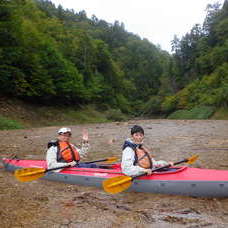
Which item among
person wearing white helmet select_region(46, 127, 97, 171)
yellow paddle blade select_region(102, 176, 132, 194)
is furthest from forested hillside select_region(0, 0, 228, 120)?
yellow paddle blade select_region(102, 176, 132, 194)

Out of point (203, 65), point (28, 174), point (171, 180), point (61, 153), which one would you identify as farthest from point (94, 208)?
point (203, 65)

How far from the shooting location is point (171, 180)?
14.4ft

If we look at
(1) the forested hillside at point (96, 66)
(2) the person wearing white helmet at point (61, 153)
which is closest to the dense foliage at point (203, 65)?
(1) the forested hillside at point (96, 66)

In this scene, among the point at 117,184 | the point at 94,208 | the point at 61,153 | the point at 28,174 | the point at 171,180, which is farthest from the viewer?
Answer: the point at 61,153

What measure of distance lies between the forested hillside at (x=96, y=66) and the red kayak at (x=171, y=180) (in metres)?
14.6

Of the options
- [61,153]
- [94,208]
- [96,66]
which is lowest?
[94,208]

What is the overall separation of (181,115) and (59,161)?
2859 centimetres

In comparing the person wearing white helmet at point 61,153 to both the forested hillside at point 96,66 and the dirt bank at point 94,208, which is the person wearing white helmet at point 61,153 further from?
the forested hillside at point 96,66

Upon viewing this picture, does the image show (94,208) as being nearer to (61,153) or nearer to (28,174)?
(28,174)

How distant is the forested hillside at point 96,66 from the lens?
64.6 feet

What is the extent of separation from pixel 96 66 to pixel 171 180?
37.6m

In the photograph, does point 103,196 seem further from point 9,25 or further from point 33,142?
point 9,25

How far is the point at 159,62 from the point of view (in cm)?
7212

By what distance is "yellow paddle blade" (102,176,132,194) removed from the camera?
424cm
